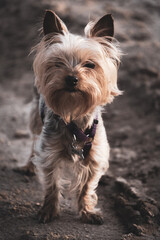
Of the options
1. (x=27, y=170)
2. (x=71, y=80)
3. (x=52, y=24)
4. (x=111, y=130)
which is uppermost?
(x=52, y=24)

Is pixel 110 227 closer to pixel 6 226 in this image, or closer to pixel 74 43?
pixel 6 226

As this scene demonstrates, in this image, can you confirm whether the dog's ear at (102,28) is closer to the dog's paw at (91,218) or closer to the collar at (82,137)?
the collar at (82,137)

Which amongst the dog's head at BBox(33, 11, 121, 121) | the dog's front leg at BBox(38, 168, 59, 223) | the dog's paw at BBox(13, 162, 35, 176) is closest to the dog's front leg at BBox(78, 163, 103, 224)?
the dog's front leg at BBox(38, 168, 59, 223)

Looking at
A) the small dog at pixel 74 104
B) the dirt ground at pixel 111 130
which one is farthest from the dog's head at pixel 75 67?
the dirt ground at pixel 111 130

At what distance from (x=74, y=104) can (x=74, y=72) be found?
0.39m

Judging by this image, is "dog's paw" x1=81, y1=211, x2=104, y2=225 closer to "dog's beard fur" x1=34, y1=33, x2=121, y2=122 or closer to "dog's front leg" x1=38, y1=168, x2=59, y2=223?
"dog's front leg" x1=38, y1=168, x2=59, y2=223

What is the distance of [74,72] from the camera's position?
3229mm

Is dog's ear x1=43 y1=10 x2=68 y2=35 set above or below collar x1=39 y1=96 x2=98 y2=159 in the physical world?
above

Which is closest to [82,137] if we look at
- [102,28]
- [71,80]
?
[71,80]

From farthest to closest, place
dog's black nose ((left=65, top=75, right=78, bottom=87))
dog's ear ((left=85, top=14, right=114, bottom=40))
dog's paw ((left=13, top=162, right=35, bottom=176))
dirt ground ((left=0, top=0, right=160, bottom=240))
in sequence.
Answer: dog's paw ((left=13, top=162, right=35, bottom=176)), dirt ground ((left=0, top=0, right=160, bottom=240)), dog's ear ((left=85, top=14, right=114, bottom=40)), dog's black nose ((left=65, top=75, right=78, bottom=87))

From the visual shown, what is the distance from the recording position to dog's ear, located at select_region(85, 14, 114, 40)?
138 inches

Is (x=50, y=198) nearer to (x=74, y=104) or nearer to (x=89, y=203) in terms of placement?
(x=89, y=203)

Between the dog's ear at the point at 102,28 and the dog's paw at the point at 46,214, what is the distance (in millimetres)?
2102

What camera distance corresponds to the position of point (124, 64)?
26.3 ft
